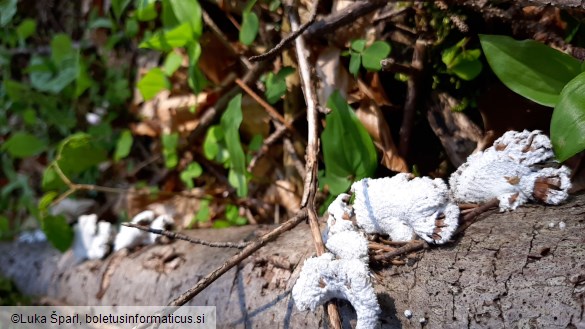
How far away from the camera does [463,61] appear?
1.26 meters

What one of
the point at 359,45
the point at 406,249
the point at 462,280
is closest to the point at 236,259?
the point at 406,249

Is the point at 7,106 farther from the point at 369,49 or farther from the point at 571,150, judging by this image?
the point at 571,150

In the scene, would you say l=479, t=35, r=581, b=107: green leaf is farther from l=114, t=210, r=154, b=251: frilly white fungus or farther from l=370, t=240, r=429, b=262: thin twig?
l=114, t=210, r=154, b=251: frilly white fungus

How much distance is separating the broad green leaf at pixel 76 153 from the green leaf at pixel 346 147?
102 cm

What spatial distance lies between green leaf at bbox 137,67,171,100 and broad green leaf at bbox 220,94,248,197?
47 cm

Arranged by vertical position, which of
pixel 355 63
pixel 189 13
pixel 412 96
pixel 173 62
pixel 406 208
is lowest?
pixel 406 208

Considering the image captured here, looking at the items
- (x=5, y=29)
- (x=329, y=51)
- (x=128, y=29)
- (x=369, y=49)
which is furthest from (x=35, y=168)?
(x=369, y=49)

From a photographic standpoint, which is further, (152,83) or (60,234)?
(152,83)

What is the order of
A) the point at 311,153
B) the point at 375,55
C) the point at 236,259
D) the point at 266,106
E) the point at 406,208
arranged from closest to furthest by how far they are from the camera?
the point at 406,208, the point at 236,259, the point at 311,153, the point at 375,55, the point at 266,106

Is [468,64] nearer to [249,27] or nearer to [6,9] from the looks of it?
[249,27]

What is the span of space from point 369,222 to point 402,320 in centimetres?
22

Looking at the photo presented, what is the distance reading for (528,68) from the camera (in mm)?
1106

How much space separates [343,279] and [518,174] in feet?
1.30

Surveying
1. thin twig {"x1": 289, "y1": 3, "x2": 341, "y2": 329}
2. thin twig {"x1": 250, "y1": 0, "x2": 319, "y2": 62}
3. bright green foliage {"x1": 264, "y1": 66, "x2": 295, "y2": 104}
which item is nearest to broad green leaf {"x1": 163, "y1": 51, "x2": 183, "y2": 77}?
bright green foliage {"x1": 264, "y1": 66, "x2": 295, "y2": 104}
